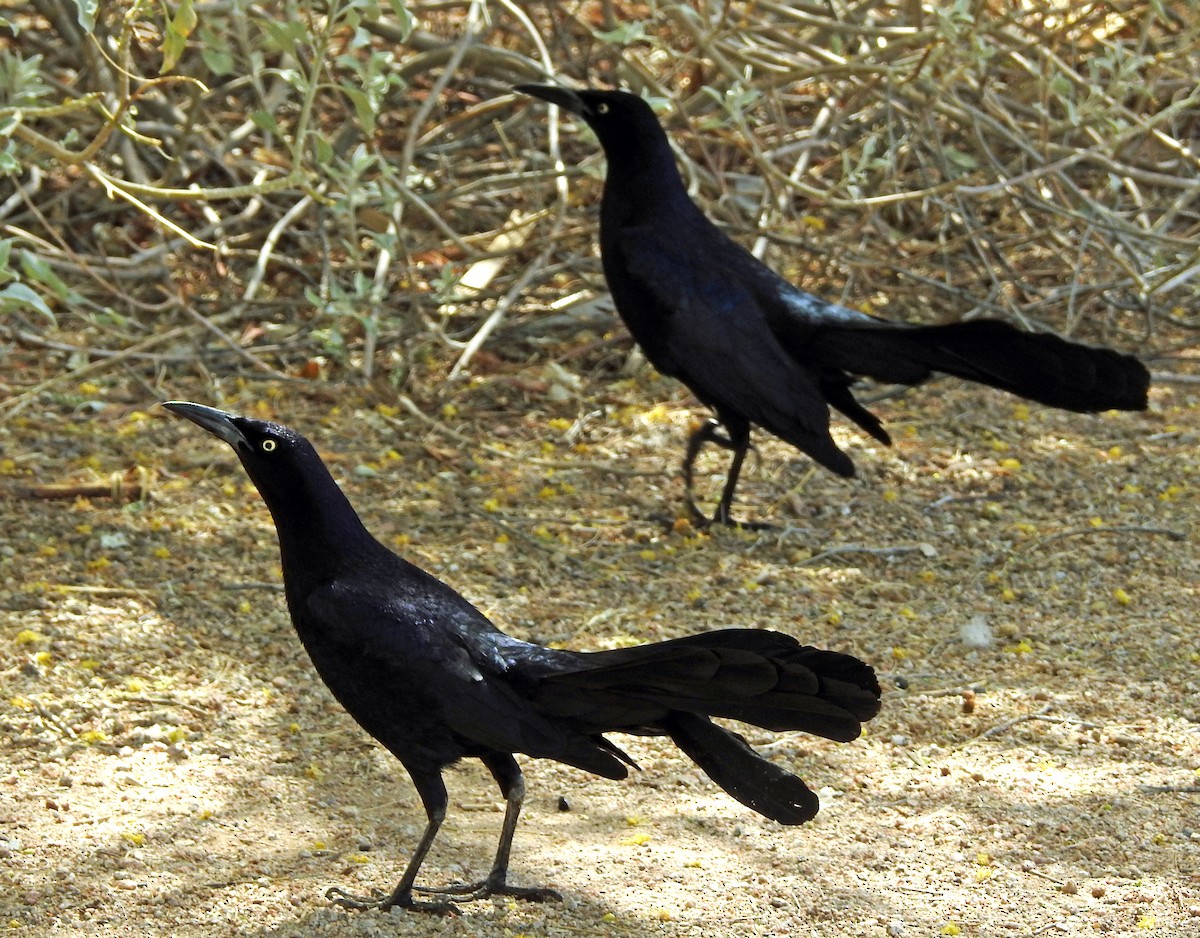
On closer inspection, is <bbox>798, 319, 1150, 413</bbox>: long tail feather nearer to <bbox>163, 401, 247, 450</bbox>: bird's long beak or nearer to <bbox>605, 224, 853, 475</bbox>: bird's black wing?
<bbox>605, 224, 853, 475</bbox>: bird's black wing

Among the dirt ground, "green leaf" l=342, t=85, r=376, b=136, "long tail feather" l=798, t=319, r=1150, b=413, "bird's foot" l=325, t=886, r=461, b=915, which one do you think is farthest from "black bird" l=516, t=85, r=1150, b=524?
"bird's foot" l=325, t=886, r=461, b=915

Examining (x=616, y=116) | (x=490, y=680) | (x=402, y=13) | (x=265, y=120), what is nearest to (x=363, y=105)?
(x=402, y=13)

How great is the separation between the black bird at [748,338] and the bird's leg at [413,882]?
2097mm

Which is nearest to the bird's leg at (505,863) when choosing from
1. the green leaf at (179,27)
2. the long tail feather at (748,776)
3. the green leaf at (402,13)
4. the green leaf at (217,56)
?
the long tail feather at (748,776)

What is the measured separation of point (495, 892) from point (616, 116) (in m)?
3.04

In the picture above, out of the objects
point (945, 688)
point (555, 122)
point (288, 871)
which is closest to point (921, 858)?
point (945, 688)

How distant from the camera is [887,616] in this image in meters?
4.57

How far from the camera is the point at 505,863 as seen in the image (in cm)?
306

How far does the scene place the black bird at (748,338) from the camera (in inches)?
185

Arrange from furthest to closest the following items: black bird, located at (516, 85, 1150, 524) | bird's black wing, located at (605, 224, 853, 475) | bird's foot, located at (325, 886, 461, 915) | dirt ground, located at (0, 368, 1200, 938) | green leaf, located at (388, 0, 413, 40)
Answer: bird's black wing, located at (605, 224, 853, 475), black bird, located at (516, 85, 1150, 524), green leaf, located at (388, 0, 413, 40), dirt ground, located at (0, 368, 1200, 938), bird's foot, located at (325, 886, 461, 915)

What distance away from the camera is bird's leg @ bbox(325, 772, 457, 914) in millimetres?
3002

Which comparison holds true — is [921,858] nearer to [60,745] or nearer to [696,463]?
[60,745]

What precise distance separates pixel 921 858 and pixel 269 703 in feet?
5.52

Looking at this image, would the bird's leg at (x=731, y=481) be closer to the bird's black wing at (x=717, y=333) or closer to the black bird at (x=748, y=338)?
the black bird at (x=748, y=338)
